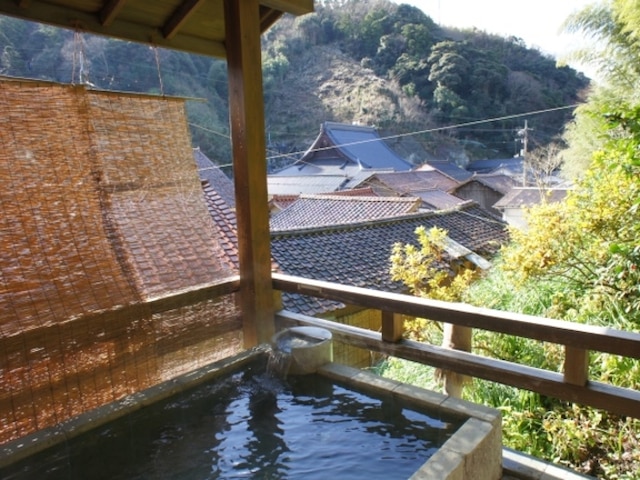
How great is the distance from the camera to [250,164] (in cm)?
252

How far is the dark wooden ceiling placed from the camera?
2.13 meters

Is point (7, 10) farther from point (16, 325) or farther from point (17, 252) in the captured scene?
point (16, 325)

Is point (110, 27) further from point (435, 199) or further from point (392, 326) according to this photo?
point (435, 199)

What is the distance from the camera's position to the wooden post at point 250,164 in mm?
2451

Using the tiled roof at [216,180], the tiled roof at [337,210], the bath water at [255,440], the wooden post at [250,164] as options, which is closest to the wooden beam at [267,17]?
the wooden post at [250,164]

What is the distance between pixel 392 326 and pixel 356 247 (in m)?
6.32

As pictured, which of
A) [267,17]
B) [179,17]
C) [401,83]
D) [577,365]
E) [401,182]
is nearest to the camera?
[577,365]

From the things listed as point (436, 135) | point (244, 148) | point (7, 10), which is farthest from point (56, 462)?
point (436, 135)

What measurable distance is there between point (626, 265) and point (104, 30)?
9.88ft

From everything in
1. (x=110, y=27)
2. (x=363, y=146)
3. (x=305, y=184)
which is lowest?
(x=305, y=184)

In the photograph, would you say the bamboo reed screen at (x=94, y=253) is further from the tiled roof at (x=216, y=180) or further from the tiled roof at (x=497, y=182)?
the tiled roof at (x=497, y=182)

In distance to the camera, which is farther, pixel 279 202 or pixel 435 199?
pixel 435 199

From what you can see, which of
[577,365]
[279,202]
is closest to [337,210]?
[279,202]

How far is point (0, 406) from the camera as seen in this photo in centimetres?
188
